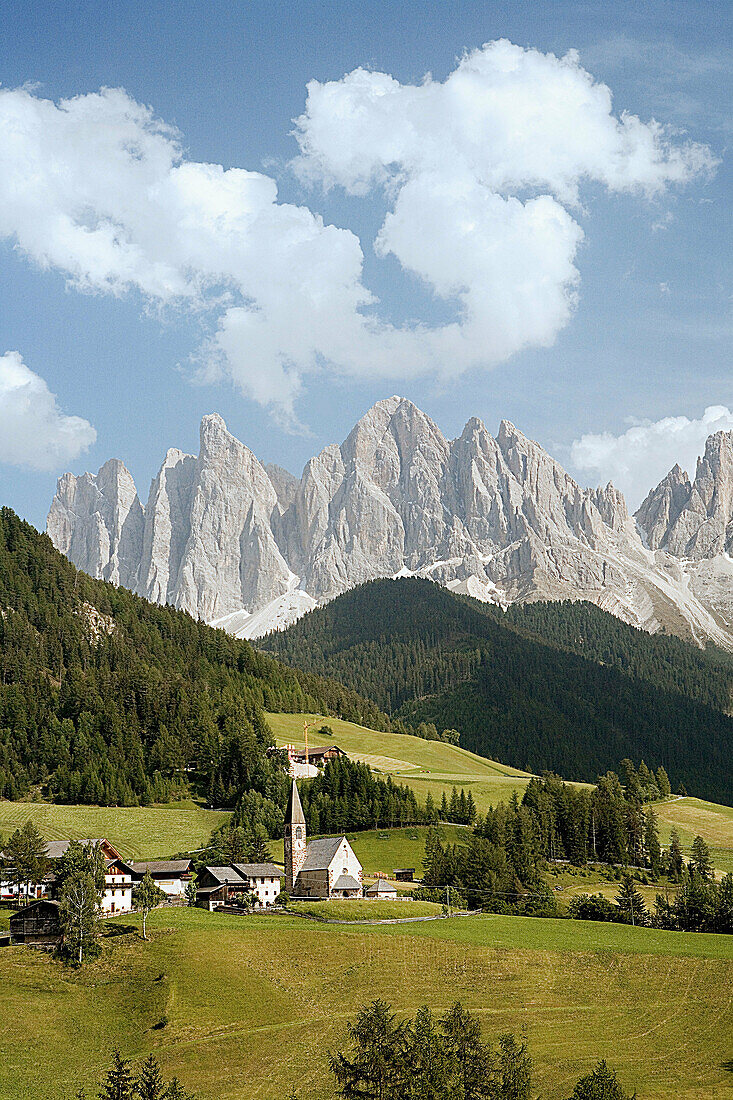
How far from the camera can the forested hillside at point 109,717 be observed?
143 metres

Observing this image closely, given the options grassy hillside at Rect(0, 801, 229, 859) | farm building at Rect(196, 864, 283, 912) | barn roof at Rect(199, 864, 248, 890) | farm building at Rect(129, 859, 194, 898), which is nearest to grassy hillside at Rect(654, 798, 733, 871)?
farm building at Rect(196, 864, 283, 912)

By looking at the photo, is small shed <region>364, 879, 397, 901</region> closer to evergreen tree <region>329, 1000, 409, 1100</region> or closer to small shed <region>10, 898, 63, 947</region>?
small shed <region>10, 898, 63, 947</region>

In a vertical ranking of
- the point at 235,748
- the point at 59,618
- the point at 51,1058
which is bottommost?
the point at 51,1058

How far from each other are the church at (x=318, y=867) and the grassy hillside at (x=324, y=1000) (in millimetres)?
20276

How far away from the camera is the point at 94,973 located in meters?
65.2

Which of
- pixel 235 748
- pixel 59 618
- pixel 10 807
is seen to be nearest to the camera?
pixel 10 807

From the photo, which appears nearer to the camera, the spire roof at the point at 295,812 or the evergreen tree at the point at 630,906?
the evergreen tree at the point at 630,906

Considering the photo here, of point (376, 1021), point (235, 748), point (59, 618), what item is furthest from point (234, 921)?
point (59, 618)

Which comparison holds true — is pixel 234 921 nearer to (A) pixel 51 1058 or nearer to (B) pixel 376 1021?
(A) pixel 51 1058

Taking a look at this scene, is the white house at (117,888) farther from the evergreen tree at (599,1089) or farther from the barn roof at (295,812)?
the evergreen tree at (599,1089)

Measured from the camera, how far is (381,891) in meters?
98.9

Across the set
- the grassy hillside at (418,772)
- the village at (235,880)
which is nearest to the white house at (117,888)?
the village at (235,880)

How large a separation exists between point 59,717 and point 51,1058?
11290 cm

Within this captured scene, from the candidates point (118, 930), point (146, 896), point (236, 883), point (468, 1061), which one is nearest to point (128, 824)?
point (236, 883)
